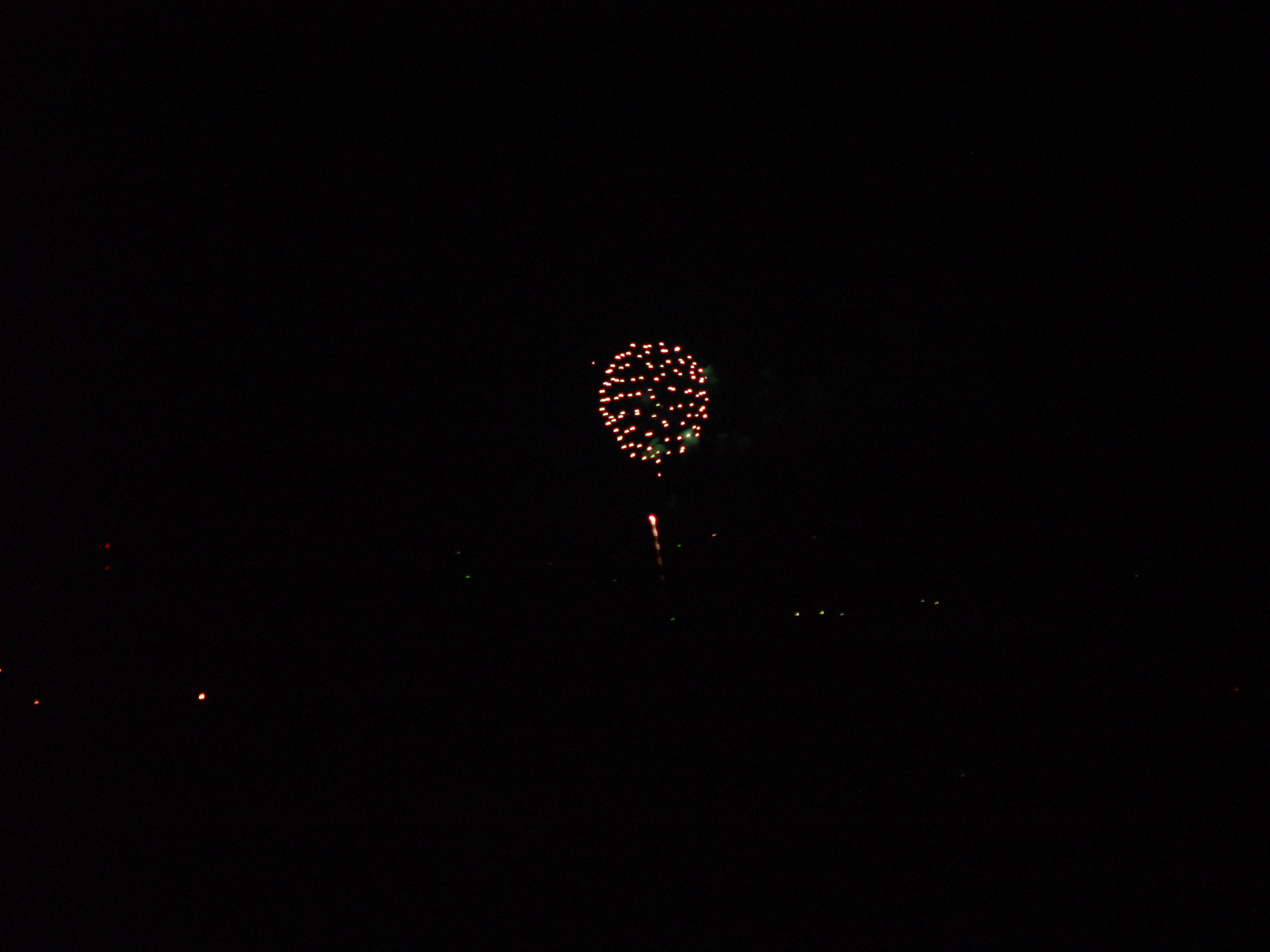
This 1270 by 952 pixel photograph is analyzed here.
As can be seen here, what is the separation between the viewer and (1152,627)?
113 inches

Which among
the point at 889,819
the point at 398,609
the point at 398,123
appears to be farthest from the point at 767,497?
the point at 398,123

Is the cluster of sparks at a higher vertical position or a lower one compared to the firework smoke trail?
higher

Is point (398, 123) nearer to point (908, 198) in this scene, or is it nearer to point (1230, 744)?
point (908, 198)

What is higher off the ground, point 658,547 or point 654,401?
point 654,401

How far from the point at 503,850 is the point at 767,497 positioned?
2.04m

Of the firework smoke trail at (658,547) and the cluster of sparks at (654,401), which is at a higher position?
the cluster of sparks at (654,401)

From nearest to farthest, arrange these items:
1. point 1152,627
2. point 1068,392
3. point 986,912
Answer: point 986,912
point 1152,627
point 1068,392

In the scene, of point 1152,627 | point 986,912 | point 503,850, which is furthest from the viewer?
point 1152,627

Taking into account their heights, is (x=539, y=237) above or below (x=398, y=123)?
below

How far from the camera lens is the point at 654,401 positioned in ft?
9.98

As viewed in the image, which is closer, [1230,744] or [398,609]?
[1230,744]

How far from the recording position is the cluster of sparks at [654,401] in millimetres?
3041

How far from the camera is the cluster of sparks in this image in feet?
9.98

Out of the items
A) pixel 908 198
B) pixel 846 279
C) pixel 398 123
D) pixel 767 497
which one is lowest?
pixel 767 497
